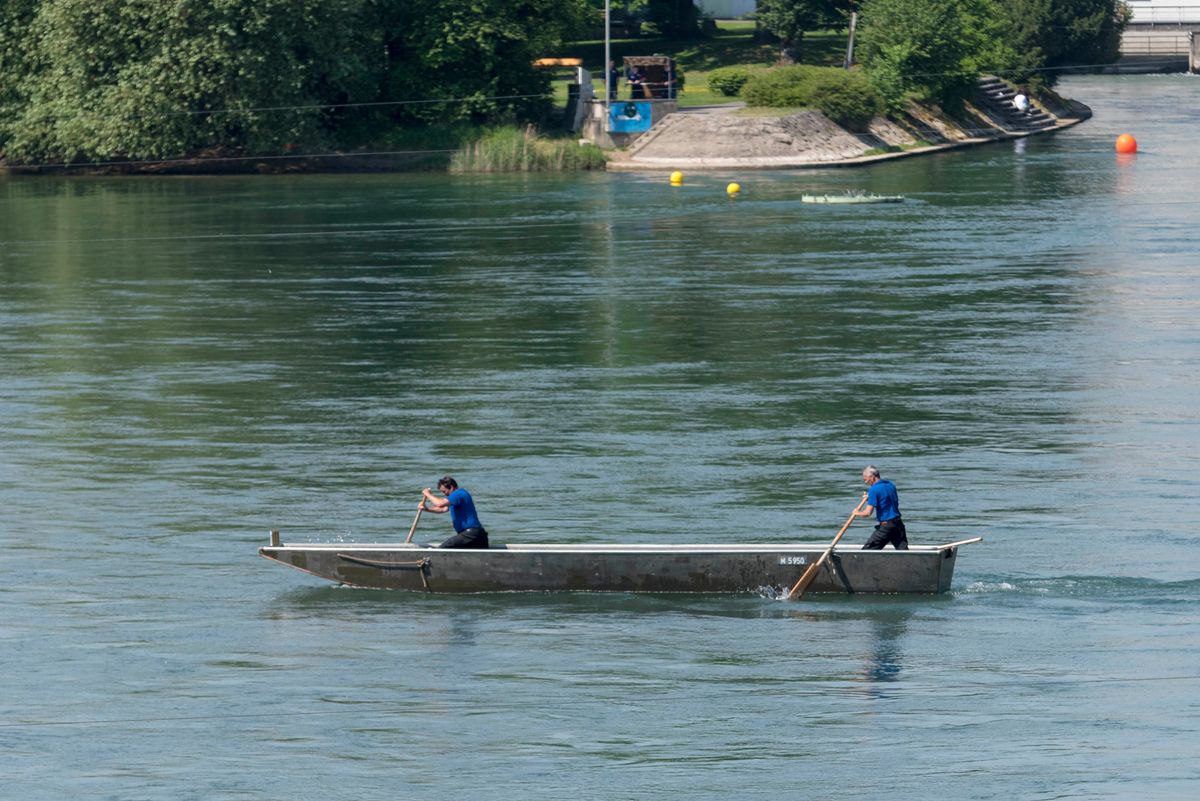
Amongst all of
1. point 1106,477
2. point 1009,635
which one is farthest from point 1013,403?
point 1009,635

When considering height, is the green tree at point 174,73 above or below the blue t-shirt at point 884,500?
above

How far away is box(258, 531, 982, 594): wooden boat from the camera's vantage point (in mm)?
31875

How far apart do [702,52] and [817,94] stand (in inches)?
999

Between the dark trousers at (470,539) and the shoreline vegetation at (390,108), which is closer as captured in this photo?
the dark trousers at (470,539)

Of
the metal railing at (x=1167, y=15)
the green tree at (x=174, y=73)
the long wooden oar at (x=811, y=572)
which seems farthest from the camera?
the metal railing at (x=1167, y=15)

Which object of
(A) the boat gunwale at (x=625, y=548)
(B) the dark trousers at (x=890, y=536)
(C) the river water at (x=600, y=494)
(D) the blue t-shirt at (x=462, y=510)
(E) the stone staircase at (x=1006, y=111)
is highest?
(E) the stone staircase at (x=1006, y=111)

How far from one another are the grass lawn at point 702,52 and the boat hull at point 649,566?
9031cm

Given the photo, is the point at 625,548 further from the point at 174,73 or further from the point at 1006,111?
the point at 1006,111

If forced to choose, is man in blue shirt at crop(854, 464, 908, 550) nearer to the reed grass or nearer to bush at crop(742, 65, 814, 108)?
the reed grass

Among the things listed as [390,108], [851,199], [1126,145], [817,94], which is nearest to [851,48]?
[817,94]

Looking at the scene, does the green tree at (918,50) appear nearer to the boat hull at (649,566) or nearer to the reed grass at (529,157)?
the reed grass at (529,157)

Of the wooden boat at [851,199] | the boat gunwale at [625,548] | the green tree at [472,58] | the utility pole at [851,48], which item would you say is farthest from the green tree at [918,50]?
the boat gunwale at [625,548]

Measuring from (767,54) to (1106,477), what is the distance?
94973mm

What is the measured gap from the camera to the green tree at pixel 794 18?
126000 mm
